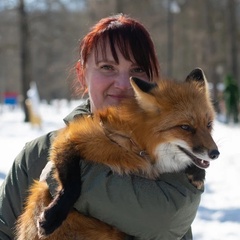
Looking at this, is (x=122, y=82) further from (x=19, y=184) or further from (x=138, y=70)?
(x=19, y=184)

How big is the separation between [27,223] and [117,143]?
597 mm

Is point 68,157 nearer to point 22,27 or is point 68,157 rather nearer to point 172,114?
point 172,114

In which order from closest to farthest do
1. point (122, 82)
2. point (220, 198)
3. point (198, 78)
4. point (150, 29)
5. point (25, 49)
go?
1. point (198, 78)
2. point (122, 82)
3. point (220, 198)
4. point (150, 29)
5. point (25, 49)

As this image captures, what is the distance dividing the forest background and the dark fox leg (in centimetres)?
1031

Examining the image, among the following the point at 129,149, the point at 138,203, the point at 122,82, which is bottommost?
the point at 138,203

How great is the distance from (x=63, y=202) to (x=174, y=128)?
62 cm

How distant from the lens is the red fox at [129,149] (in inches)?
84.0

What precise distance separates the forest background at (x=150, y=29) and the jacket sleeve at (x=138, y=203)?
10343 millimetres

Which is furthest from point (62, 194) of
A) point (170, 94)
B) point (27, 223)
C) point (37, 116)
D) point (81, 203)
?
point (37, 116)

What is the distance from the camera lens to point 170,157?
2.25 meters

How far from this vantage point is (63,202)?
82.0 inches

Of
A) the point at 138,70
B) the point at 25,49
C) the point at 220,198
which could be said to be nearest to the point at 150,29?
the point at 220,198

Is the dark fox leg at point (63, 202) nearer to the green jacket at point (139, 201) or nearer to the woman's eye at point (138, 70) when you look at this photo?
the green jacket at point (139, 201)

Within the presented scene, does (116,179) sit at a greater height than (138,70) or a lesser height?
lesser
